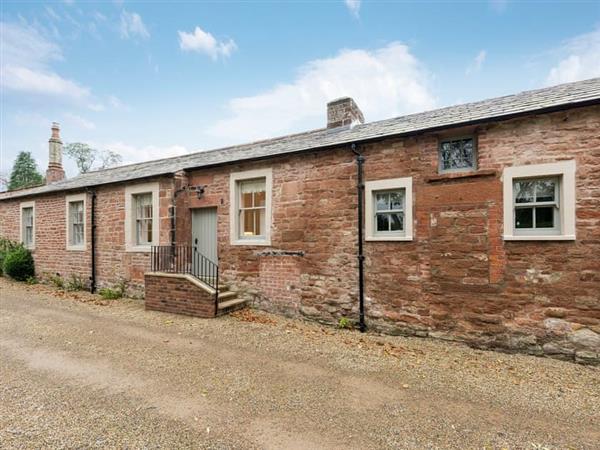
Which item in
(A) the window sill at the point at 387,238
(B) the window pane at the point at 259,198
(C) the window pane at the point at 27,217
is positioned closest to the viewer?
(A) the window sill at the point at 387,238

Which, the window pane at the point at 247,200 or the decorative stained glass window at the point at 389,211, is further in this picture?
the window pane at the point at 247,200

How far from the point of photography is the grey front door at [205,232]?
27.7 ft

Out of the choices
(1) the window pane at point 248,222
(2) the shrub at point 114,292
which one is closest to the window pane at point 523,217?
(1) the window pane at point 248,222

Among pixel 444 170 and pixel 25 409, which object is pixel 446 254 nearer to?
pixel 444 170

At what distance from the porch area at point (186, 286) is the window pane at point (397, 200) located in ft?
14.8

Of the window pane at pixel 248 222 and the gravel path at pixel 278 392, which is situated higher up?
the window pane at pixel 248 222

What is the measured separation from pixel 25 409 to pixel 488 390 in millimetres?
5487

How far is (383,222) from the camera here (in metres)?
6.26

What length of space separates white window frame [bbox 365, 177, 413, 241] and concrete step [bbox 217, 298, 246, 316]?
374 cm

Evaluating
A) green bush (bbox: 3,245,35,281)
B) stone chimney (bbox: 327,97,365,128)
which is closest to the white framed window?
stone chimney (bbox: 327,97,365,128)

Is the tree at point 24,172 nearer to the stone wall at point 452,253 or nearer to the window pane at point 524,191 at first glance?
the stone wall at point 452,253

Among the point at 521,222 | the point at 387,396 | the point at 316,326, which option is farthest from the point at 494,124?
the point at 316,326

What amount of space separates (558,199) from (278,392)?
543 centimetres

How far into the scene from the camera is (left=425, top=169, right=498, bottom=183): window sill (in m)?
5.20
